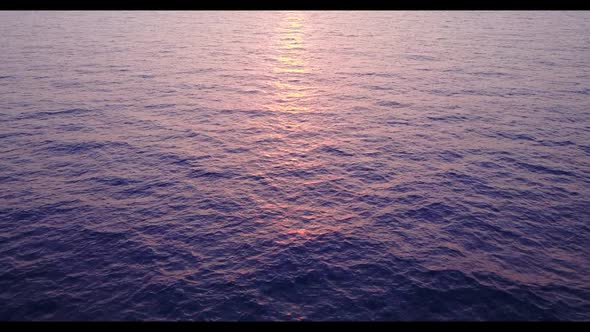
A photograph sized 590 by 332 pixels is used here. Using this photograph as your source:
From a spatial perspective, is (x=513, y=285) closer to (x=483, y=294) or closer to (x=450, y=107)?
(x=483, y=294)

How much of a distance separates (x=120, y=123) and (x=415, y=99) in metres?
47.9

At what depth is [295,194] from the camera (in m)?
41.5

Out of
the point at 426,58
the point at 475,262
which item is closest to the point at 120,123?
the point at 475,262

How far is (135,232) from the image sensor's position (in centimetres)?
3519

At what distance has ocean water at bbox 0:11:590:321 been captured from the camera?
28266 millimetres

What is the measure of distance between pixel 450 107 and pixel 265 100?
31357mm

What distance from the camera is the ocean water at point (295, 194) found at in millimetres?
28266

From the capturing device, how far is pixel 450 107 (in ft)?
220

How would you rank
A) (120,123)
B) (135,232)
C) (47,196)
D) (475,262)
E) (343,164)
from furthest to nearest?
(120,123) → (343,164) → (47,196) → (135,232) → (475,262)

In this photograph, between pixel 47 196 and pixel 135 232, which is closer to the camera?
pixel 135 232
